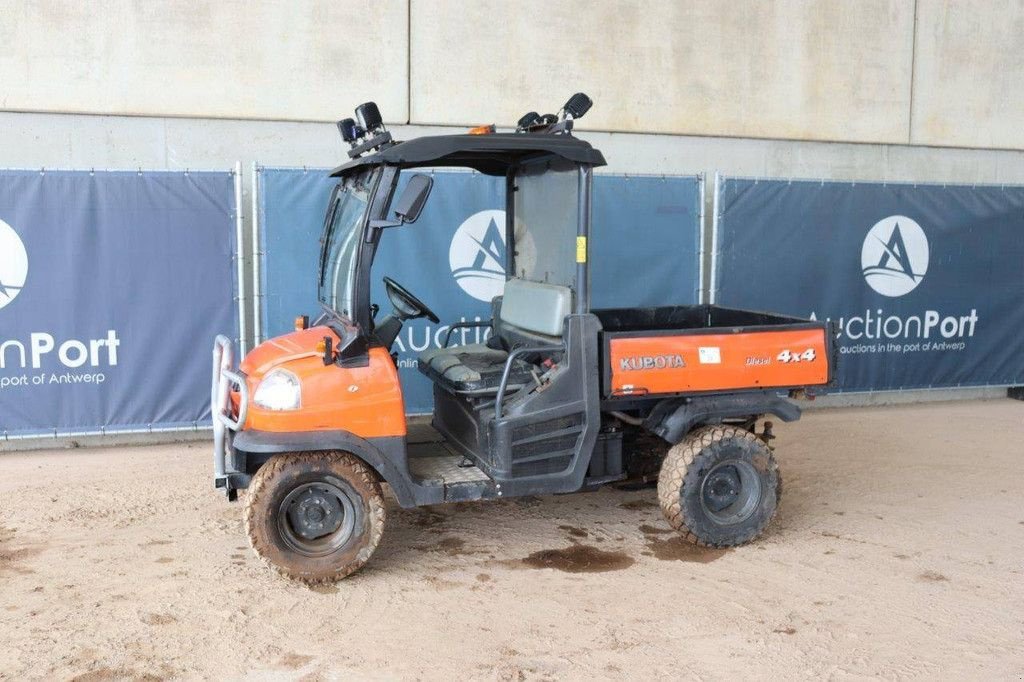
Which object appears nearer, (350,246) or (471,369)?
(350,246)

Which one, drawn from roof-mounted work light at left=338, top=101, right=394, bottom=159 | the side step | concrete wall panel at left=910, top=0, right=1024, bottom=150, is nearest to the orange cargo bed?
the side step

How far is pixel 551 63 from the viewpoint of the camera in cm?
819

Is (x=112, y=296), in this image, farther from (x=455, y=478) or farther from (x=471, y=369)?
(x=455, y=478)

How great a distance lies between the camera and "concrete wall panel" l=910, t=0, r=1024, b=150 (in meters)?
9.17

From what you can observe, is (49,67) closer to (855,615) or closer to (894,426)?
(855,615)

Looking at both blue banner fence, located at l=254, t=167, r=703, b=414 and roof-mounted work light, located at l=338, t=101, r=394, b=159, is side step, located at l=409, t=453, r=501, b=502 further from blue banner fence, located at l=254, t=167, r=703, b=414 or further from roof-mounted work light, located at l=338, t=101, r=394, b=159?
blue banner fence, located at l=254, t=167, r=703, b=414

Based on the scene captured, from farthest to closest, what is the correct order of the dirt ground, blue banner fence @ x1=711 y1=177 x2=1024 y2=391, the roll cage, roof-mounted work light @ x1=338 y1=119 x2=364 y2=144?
blue banner fence @ x1=711 y1=177 x2=1024 y2=391, roof-mounted work light @ x1=338 y1=119 x2=364 y2=144, the roll cage, the dirt ground

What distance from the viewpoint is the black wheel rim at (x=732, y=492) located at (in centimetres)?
510

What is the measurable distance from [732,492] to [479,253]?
3.32 m

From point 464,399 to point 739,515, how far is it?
1.67 metres

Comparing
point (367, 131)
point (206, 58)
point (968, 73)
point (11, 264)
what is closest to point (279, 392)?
point (367, 131)

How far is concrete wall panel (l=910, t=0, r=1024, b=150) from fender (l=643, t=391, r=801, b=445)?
535 cm

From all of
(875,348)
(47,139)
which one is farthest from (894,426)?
(47,139)

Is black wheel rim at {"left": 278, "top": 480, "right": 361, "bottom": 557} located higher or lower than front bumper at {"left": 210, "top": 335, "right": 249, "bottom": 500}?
lower
